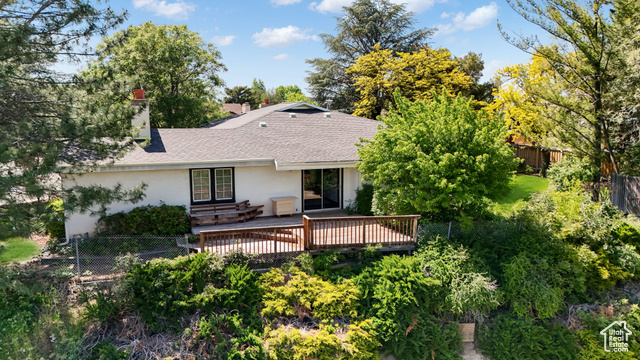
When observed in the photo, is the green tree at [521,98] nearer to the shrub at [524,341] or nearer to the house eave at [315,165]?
the house eave at [315,165]

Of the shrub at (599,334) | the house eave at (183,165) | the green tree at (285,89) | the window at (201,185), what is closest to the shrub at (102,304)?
the house eave at (183,165)

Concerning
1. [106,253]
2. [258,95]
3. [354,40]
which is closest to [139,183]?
Result: [106,253]

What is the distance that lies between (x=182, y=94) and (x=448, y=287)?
73.5ft

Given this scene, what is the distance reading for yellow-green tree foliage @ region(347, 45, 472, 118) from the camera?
26.3 metres

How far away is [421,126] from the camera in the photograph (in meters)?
11.6

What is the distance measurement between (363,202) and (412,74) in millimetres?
15383

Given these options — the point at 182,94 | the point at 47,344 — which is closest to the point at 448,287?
the point at 47,344

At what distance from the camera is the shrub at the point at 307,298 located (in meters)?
9.37

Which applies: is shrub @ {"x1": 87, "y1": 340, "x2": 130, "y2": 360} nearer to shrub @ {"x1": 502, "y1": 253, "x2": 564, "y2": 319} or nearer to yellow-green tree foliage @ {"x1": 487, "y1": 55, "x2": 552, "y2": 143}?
shrub @ {"x1": 502, "y1": 253, "x2": 564, "y2": 319}

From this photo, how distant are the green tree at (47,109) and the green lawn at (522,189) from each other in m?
14.2

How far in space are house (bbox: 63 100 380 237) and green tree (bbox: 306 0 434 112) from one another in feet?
54.5

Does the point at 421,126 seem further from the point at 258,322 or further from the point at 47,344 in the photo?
the point at 47,344

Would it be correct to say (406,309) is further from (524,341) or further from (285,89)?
(285,89)

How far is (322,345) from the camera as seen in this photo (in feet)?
28.6
